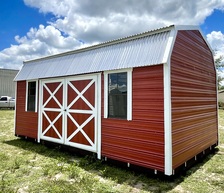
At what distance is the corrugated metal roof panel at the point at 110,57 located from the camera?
4.26 m

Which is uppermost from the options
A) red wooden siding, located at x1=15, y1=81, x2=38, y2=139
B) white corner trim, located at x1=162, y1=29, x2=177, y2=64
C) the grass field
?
white corner trim, located at x1=162, y1=29, x2=177, y2=64

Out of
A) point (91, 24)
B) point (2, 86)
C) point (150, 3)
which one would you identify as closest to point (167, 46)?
point (150, 3)

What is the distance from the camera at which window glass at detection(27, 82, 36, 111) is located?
7.39 m

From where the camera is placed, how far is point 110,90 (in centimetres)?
500

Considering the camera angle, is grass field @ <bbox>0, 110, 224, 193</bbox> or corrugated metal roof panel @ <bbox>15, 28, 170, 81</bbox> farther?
corrugated metal roof panel @ <bbox>15, 28, 170, 81</bbox>

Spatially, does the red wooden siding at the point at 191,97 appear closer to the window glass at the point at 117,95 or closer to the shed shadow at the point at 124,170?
the shed shadow at the point at 124,170

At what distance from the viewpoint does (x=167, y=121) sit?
3.89 m

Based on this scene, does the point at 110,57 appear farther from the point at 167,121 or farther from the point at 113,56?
the point at 167,121

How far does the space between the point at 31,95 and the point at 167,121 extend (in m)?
5.77

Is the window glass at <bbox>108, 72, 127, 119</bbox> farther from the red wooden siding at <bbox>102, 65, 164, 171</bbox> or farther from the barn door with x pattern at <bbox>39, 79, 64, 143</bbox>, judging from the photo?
the barn door with x pattern at <bbox>39, 79, 64, 143</bbox>

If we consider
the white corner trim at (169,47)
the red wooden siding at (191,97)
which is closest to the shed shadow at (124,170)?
the red wooden siding at (191,97)

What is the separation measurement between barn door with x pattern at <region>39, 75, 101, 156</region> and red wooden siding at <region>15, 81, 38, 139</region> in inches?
18.7

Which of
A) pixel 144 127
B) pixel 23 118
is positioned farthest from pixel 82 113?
pixel 23 118

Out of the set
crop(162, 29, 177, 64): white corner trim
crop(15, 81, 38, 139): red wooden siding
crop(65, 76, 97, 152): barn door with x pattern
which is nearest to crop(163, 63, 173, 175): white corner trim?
crop(162, 29, 177, 64): white corner trim
